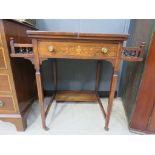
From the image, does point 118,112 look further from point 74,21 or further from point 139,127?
point 74,21

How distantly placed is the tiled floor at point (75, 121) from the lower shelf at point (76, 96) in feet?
0.19

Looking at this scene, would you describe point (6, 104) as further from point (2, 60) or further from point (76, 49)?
point (76, 49)

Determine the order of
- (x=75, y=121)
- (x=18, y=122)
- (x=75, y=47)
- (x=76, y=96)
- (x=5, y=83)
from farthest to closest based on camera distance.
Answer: (x=76, y=96)
(x=75, y=121)
(x=18, y=122)
(x=5, y=83)
(x=75, y=47)

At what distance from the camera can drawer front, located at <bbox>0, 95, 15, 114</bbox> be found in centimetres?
96

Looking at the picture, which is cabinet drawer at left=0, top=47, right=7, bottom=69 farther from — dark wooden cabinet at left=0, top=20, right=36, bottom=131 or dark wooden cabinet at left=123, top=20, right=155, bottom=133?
dark wooden cabinet at left=123, top=20, right=155, bottom=133

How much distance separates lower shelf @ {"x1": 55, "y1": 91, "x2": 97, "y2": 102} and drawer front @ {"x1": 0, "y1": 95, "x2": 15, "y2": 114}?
55 cm

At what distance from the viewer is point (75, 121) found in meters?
1.21

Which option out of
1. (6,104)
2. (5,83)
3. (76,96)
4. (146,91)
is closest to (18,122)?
(6,104)

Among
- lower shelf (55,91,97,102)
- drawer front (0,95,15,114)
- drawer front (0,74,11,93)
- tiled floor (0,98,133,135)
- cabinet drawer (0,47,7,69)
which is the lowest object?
tiled floor (0,98,133,135)

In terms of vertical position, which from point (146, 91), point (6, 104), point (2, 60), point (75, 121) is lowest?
point (75, 121)

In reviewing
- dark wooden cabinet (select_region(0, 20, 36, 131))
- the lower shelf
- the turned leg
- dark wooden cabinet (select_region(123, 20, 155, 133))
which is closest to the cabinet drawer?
dark wooden cabinet (select_region(0, 20, 36, 131))

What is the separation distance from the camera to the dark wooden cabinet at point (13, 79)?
0.82 meters

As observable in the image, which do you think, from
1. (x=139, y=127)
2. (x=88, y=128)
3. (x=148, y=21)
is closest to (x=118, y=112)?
(x=139, y=127)

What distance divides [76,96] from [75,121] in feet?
1.16
